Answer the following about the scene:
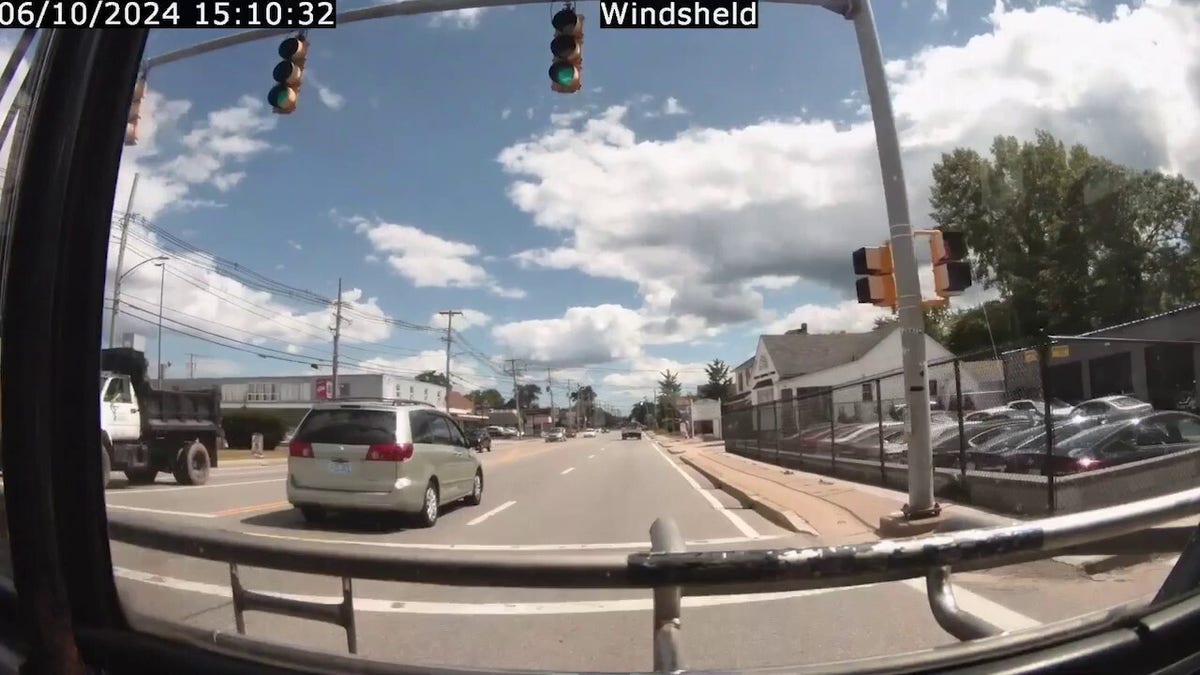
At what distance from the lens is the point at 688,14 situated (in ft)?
7.58

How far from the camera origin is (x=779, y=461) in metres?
5.34

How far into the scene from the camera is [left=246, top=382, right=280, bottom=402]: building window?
2.66 m

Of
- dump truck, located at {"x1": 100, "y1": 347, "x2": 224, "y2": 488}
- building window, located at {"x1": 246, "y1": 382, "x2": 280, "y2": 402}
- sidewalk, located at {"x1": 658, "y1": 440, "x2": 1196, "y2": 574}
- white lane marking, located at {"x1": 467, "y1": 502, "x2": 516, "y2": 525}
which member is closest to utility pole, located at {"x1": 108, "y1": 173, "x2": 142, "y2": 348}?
dump truck, located at {"x1": 100, "y1": 347, "x2": 224, "y2": 488}

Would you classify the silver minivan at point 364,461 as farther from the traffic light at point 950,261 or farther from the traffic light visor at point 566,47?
the traffic light at point 950,261

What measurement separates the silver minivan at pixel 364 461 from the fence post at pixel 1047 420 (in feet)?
7.63

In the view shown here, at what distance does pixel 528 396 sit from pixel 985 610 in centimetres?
257

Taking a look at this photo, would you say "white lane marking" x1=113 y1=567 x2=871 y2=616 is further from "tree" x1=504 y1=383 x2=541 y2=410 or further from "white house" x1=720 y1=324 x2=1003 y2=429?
"tree" x1=504 y1=383 x2=541 y2=410

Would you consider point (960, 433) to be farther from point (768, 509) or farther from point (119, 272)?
→ point (119, 272)

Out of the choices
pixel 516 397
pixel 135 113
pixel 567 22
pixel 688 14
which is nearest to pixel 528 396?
pixel 516 397

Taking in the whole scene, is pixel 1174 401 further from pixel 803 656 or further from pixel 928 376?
pixel 803 656

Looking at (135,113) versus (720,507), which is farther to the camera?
(720,507)

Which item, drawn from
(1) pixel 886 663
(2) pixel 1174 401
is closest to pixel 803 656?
(1) pixel 886 663

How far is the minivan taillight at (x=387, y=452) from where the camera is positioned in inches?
132

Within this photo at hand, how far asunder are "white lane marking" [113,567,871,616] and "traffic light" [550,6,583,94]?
5.19ft
